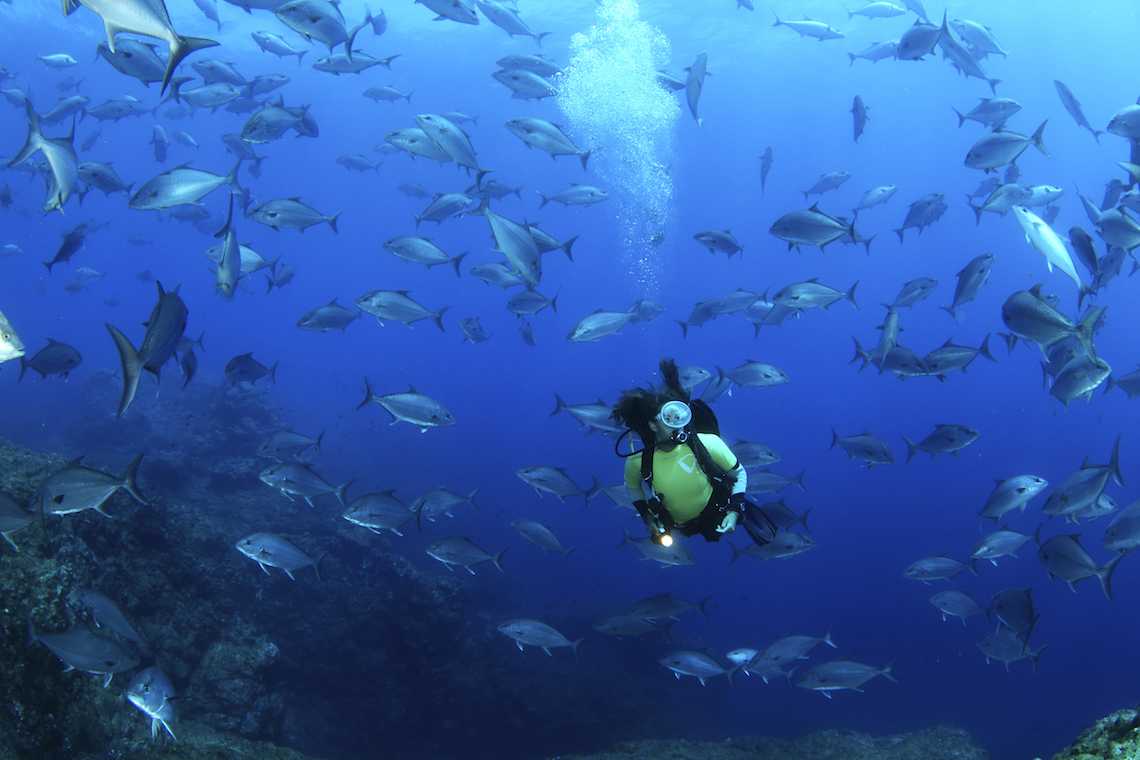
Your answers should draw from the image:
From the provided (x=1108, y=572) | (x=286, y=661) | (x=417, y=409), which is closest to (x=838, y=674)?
(x=1108, y=572)

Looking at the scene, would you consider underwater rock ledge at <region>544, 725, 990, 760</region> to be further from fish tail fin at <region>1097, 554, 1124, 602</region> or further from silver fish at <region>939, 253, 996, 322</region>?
silver fish at <region>939, 253, 996, 322</region>

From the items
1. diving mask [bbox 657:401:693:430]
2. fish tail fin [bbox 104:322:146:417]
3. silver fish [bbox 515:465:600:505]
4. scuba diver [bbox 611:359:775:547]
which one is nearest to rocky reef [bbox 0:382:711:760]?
fish tail fin [bbox 104:322:146:417]

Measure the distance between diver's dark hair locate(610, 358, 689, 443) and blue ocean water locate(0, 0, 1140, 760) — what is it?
8005mm

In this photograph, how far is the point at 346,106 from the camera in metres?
44.5

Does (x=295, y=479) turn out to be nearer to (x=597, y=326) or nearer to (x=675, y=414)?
(x=597, y=326)

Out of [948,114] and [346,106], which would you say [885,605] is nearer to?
[948,114]

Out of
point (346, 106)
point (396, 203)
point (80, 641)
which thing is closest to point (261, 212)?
point (80, 641)

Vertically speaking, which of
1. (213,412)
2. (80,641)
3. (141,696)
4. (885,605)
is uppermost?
(80,641)

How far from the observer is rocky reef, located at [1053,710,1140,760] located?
167cm

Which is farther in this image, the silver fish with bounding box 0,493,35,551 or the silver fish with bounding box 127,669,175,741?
the silver fish with bounding box 127,669,175,741

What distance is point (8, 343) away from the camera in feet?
7.04

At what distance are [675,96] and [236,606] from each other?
1678 inches

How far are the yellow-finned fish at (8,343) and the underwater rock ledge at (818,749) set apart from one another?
642 cm

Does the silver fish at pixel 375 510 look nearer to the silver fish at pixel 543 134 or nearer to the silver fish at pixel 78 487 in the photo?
the silver fish at pixel 78 487
